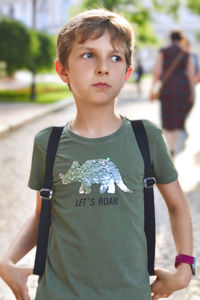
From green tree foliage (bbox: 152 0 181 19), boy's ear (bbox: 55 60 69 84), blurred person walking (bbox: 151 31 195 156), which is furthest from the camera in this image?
green tree foliage (bbox: 152 0 181 19)

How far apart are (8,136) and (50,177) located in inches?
337

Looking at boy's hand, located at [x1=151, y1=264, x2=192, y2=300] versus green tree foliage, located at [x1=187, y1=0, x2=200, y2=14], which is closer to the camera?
boy's hand, located at [x1=151, y1=264, x2=192, y2=300]

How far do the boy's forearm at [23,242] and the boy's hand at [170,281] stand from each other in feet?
1.51

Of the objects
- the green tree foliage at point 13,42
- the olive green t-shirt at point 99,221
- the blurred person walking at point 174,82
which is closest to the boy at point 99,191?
the olive green t-shirt at point 99,221

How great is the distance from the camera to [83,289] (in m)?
1.74

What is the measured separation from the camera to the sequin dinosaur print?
5.85ft

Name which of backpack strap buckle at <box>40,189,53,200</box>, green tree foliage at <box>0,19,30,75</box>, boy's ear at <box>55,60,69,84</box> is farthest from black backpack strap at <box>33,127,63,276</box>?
green tree foliage at <box>0,19,30,75</box>

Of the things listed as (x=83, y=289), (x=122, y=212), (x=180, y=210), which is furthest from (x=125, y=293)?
(x=180, y=210)

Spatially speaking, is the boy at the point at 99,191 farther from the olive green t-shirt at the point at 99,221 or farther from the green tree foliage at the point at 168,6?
the green tree foliage at the point at 168,6

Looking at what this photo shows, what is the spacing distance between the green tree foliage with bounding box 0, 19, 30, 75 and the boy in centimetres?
1690

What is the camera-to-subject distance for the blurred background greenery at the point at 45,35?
61.4 feet

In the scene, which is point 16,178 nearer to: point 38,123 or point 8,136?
point 8,136

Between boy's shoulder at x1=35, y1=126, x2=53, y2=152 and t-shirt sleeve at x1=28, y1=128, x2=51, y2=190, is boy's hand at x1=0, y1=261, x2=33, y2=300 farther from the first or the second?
boy's shoulder at x1=35, y1=126, x2=53, y2=152

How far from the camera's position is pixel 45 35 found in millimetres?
21328
